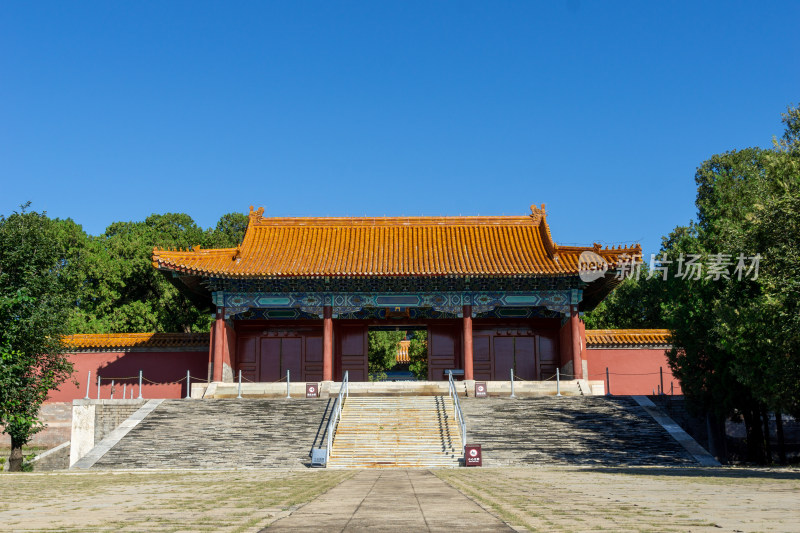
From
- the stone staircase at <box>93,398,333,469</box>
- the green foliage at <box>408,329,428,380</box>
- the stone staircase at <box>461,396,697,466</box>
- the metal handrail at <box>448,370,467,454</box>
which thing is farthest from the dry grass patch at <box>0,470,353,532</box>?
the green foliage at <box>408,329,428,380</box>

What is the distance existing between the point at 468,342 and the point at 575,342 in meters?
3.83

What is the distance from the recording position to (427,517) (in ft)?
19.7

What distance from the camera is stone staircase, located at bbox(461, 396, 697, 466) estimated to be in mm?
16531

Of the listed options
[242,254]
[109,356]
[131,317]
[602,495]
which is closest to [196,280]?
[242,254]

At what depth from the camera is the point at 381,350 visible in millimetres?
36938

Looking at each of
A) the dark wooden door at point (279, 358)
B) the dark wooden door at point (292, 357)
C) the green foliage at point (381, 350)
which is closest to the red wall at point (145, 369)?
the dark wooden door at point (279, 358)

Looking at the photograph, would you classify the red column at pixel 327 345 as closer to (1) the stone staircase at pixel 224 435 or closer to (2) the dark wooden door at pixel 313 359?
(2) the dark wooden door at pixel 313 359

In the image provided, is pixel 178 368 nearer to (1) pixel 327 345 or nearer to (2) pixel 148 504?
(1) pixel 327 345

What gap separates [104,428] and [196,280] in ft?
20.7

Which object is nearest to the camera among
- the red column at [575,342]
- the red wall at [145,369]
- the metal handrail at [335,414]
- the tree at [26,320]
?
the tree at [26,320]

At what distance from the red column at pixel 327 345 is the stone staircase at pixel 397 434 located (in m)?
2.52

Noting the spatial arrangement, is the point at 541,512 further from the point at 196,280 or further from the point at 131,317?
the point at 131,317

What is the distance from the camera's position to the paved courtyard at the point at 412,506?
561 centimetres

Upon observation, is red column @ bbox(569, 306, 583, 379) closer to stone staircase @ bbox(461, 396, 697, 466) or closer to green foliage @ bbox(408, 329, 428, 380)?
stone staircase @ bbox(461, 396, 697, 466)
